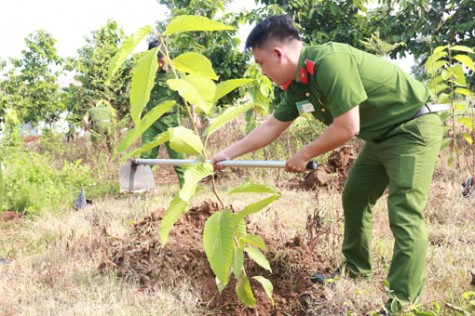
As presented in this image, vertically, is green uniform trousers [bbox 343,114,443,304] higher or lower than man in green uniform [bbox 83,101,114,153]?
higher

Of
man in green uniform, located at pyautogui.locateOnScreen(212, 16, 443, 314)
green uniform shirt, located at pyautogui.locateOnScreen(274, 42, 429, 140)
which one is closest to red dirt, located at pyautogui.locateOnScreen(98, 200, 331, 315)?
man in green uniform, located at pyautogui.locateOnScreen(212, 16, 443, 314)

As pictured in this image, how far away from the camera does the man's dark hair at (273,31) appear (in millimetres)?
2150

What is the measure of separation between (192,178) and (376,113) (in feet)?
3.37

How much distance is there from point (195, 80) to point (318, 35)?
742 centimetres

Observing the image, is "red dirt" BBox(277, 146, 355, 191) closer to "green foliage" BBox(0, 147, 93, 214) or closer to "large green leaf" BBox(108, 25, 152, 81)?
"green foliage" BBox(0, 147, 93, 214)

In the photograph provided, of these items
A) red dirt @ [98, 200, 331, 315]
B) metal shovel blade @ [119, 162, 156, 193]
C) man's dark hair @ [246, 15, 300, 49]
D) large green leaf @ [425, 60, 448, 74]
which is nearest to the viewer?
man's dark hair @ [246, 15, 300, 49]

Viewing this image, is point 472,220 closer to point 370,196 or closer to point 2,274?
point 370,196

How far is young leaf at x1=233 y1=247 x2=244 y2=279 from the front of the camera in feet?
6.26

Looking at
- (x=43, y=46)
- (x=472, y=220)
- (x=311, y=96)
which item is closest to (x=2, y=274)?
(x=311, y=96)

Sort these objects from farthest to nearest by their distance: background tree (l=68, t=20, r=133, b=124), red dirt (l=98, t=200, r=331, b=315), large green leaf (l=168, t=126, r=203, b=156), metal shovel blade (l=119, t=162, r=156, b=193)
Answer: background tree (l=68, t=20, r=133, b=124) < metal shovel blade (l=119, t=162, r=156, b=193) < red dirt (l=98, t=200, r=331, b=315) < large green leaf (l=168, t=126, r=203, b=156)

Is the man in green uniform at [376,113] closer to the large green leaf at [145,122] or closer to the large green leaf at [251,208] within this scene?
the large green leaf at [251,208]

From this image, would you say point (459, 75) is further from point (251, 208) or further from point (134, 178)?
point (134, 178)

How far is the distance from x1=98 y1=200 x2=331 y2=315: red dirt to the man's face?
108 centimetres

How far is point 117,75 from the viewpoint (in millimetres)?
7043
